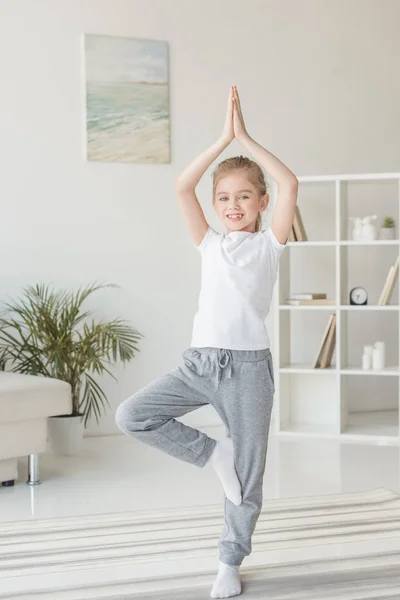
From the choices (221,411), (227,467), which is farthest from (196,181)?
(227,467)

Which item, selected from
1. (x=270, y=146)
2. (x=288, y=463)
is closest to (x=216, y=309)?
(x=288, y=463)

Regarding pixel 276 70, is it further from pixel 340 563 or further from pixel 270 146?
pixel 340 563

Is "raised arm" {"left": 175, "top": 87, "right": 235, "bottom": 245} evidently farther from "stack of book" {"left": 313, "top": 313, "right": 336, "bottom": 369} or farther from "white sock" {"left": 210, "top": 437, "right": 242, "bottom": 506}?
"stack of book" {"left": 313, "top": 313, "right": 336, "bottom": 369}

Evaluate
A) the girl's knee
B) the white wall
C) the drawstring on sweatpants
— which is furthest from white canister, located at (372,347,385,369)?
the girl's knee

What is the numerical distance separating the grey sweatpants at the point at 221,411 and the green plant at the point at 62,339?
2.07 m

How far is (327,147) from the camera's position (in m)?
5.67

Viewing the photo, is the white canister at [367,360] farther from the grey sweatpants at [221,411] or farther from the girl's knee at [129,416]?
the girl's knee at [129,416]

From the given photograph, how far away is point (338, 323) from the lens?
5008 mm

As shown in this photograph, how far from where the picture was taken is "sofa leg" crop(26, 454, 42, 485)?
13.0ft

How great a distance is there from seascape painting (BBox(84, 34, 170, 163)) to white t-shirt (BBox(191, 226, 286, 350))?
8.73 feet

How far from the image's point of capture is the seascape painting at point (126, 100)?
16.6ft

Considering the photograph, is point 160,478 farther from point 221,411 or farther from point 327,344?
point 221,411

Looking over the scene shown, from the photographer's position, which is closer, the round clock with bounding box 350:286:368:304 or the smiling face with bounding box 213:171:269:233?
the smiling face with bounding box 213:171:269:233

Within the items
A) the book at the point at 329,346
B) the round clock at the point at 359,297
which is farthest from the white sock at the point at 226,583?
the round clock at the point at 359,297
